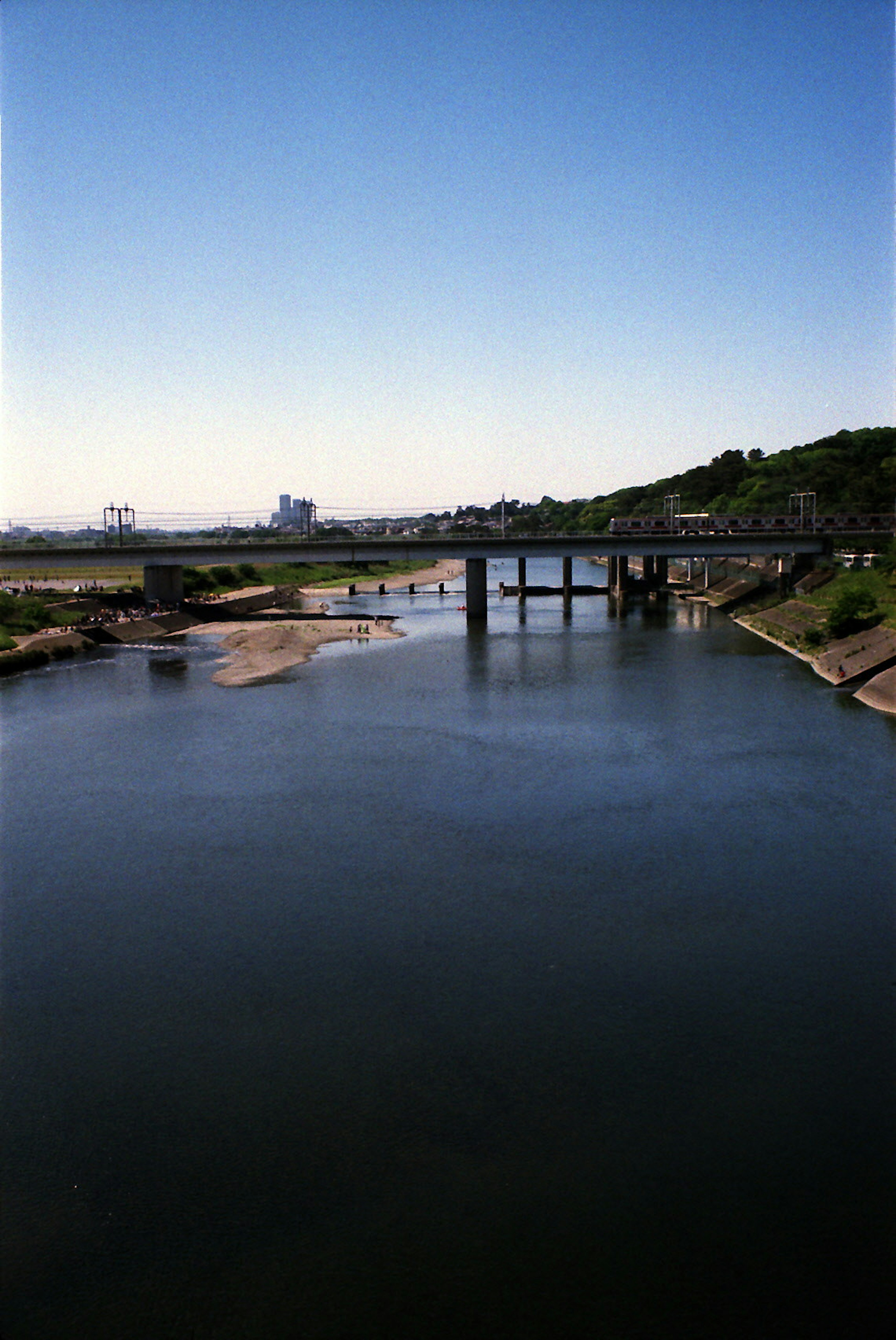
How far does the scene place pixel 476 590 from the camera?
91.6 m

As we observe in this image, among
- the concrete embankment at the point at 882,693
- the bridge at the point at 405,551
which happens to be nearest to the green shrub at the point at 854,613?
the concrete embankment at the point at 882,693

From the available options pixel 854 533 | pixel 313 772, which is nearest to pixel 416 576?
pixel 854 533

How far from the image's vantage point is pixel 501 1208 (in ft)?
46.7

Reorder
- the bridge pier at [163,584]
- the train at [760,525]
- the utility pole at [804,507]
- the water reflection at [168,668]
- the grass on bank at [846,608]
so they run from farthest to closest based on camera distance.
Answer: the utility pole at [804,507]
the train at [760,525]
the bridge pier at [163,584]
the grass on bank at [846,608]
the water reflection at [168,668]

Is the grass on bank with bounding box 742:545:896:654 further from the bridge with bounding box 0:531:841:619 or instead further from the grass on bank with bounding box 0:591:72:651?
the grass on bank with bounding box 0:591:72:651

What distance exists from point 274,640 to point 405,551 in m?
22.8

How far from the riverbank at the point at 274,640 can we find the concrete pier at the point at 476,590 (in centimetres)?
778

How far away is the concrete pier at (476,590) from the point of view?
299ft

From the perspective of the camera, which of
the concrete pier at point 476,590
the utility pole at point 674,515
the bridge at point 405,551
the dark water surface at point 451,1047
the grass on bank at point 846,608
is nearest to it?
the dark water surface at point 451,1047

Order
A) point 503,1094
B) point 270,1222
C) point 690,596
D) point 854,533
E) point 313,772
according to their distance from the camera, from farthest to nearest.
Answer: point 690,596 < point 854,533 < point 313,772 < point 503,1094 < point 270,1222

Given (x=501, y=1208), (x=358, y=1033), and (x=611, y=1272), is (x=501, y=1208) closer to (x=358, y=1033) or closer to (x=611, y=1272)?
(x=611, y=1272)

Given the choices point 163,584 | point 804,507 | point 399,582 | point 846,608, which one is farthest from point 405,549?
point 399,582

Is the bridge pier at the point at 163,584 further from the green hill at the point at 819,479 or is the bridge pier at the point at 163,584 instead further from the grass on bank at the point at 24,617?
the green hill at the point at 819,479

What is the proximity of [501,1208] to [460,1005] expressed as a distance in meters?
5.53
